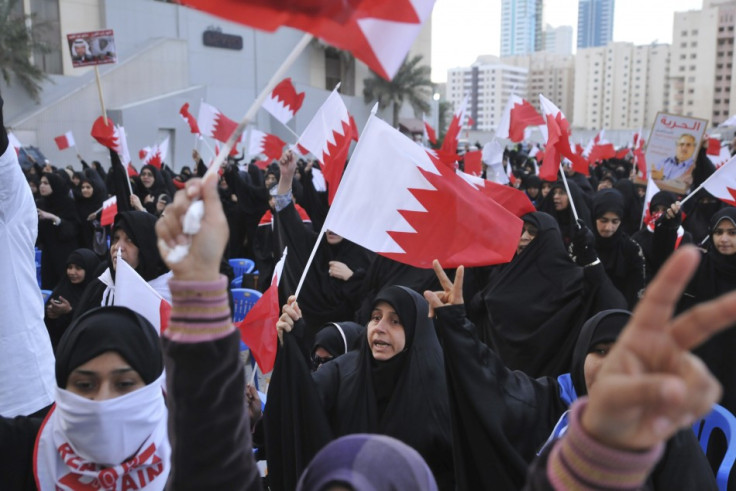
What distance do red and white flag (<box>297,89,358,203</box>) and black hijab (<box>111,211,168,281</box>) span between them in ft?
3.28

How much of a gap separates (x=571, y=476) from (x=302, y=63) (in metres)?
27.7

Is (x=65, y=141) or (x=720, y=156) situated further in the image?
(x=65, y=141)

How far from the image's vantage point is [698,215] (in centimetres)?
598

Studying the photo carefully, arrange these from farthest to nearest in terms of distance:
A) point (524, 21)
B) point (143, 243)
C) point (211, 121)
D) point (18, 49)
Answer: point (524, 21), point (18, 49), point (211, 121), point (143, 243)

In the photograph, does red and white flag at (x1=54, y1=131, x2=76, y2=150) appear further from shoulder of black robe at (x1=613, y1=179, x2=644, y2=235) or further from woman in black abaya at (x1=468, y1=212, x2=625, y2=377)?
woman in black abaya at (x1=468, y1=212, x2=625, y2=377)

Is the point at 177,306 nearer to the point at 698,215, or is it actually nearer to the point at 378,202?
the point at 378,202

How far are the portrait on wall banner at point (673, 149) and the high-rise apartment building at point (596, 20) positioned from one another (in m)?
199

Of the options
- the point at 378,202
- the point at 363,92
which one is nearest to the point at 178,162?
the point at 363,92

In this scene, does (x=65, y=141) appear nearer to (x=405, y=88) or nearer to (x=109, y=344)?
(x=109, y=344)

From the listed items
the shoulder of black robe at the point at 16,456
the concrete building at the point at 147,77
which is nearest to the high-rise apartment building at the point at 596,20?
the concrete building at the point at 147,77

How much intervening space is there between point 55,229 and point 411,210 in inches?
220

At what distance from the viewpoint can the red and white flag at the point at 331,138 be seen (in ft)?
12.2

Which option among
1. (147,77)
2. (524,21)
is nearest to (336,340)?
(147,77)

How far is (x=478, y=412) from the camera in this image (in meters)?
1.92
